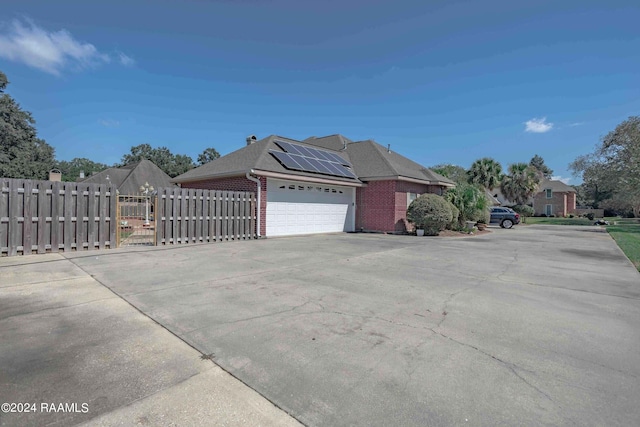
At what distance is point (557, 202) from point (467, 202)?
139 ft

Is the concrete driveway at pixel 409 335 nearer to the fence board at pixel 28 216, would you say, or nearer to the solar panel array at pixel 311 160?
the fence board at pixel 28 216

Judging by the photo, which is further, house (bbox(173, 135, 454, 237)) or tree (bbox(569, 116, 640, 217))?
tree (bbox(569, 116, 640, 217))

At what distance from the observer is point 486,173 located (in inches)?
1272

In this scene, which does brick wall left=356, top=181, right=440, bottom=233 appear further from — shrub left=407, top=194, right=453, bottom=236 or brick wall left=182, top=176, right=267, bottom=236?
brick wall left=182, top=176, right=267, bottom=236

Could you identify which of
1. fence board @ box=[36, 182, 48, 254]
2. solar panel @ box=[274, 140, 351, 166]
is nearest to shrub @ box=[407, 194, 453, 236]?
solar panel @ box=[274, 140, 351, 166]

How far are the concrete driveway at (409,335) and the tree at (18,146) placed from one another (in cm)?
4081

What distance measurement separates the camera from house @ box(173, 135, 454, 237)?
14398 millimetres

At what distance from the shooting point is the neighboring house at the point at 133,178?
2959cm

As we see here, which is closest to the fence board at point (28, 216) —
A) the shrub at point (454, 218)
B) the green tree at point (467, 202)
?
the shrub at point (454, 218)

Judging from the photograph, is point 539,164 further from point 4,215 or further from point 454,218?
point 4,215

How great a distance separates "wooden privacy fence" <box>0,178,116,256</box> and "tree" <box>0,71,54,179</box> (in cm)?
3643

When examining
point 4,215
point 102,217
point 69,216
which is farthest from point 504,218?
point 4,215

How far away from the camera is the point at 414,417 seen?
2.26 meters

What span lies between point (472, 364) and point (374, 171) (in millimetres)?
15756
